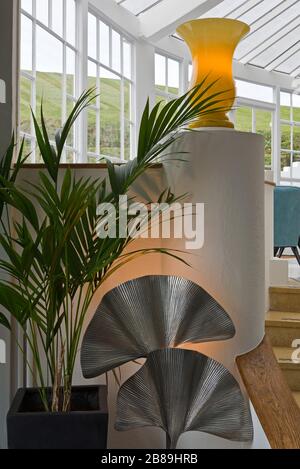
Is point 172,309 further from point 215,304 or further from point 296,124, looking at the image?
point 296,124

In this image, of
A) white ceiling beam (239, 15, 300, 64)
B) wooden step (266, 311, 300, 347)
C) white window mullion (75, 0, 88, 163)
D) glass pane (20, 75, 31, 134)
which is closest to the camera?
wooden step (266, 311, 300, 347)

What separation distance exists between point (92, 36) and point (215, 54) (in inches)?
129

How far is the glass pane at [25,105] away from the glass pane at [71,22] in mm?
960

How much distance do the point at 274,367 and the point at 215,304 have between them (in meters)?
0.43

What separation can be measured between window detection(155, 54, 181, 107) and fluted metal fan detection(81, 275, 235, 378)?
16.9 ft

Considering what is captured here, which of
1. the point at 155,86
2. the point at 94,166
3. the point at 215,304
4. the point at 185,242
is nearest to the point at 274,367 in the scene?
the point at 215,304

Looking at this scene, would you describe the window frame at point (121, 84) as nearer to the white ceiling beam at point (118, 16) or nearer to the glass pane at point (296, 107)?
the white ceiling beam at point (118, 16)

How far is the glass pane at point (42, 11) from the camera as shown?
4500 millimetres

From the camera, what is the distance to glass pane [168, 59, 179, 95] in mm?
7422

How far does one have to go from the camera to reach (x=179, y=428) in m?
2.20

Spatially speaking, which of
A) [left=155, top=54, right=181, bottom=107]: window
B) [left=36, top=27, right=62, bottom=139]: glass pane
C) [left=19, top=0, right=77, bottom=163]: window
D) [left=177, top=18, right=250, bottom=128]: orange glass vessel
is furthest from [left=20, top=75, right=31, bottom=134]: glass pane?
[left=155, top=54, right=181, bottom=107]: window

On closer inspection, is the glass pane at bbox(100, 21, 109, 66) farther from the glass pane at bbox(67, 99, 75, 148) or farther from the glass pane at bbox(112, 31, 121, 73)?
the glass pane at bbox(67, 99, 75, 148)

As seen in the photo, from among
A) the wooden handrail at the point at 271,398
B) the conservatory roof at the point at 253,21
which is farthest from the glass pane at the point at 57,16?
the wooden handrail at the point at 271,398

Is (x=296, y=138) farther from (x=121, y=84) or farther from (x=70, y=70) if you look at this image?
(x=70, y=70)
